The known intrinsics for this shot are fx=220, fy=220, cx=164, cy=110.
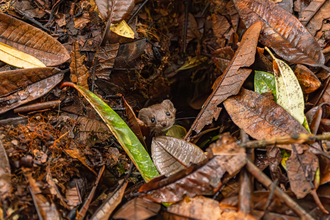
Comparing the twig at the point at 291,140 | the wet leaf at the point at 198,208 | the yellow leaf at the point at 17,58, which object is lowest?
the wet leaf at the point at 198,208

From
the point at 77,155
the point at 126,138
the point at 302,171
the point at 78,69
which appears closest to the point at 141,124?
the point at 126,138

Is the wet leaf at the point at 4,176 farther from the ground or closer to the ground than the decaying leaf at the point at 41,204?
farther from the ground

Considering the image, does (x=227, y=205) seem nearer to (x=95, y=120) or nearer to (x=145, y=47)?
(x=95, y=120)

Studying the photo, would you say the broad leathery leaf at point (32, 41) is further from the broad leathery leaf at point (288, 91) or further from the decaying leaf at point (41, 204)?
the broad leathery leaf at point (288, 91)

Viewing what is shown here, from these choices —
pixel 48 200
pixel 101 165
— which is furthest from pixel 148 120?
pixel 48 200

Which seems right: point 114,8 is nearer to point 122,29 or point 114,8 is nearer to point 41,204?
point 122,29

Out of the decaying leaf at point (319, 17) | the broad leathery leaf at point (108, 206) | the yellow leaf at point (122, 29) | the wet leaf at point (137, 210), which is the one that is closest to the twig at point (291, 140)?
the wet leaf at point (137, 210)
